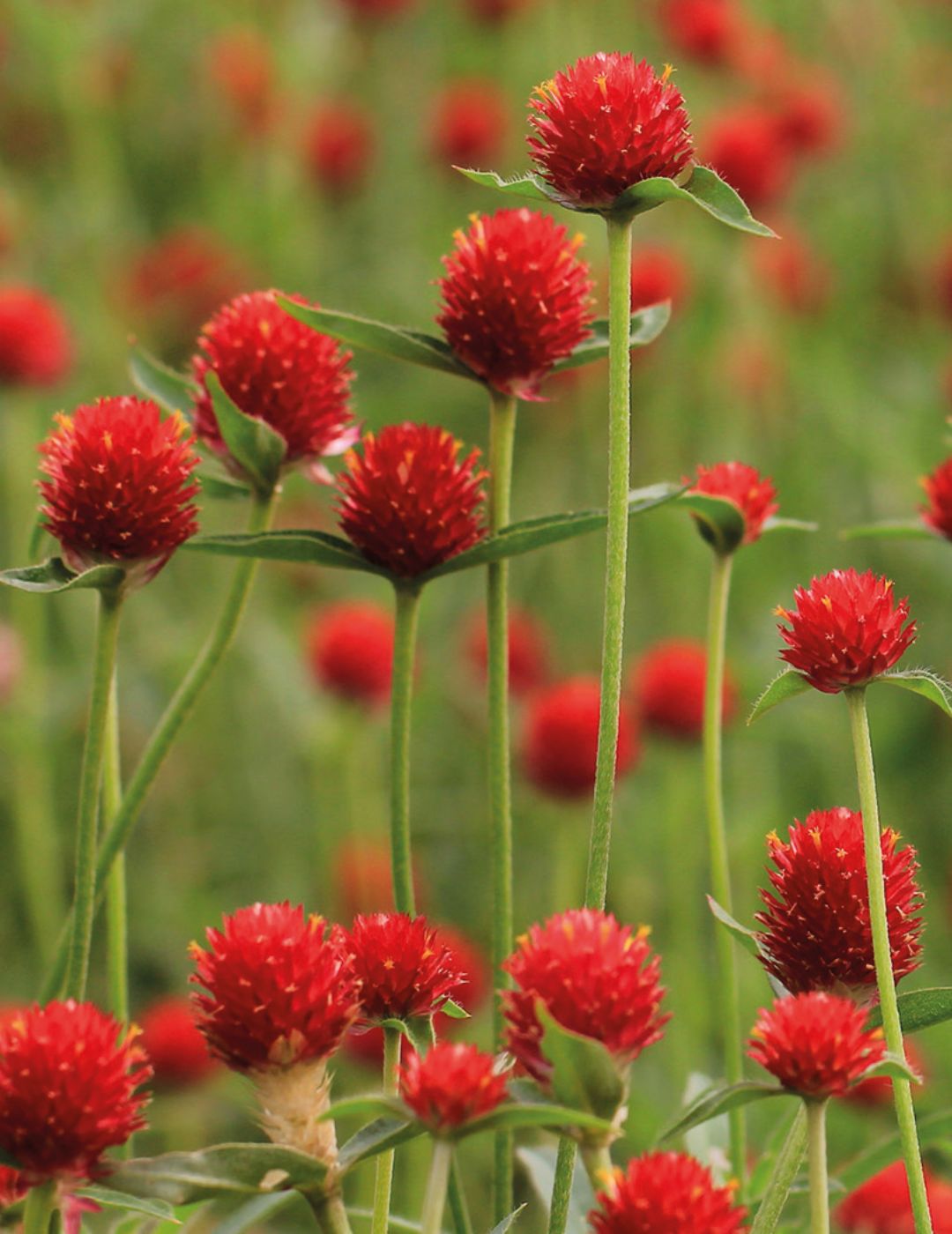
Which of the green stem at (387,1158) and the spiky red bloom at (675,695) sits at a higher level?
the spiky red bloom at (675,695)

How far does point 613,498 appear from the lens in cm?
73

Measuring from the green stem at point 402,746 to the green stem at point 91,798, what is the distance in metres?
0.13

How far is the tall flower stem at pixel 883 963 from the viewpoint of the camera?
657mm

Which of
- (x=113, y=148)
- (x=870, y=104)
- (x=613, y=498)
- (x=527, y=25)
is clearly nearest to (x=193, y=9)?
(x=113, y=148)

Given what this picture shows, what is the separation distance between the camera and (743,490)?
3.03 feet

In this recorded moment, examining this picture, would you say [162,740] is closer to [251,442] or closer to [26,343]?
[251,442]

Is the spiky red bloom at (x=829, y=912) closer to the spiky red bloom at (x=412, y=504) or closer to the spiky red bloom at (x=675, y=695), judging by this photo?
the spiky red bloom at (x=412, y=504)

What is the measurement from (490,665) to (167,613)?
6.13 ft

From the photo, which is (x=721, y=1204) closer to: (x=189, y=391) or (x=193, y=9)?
(x=189, y=391)

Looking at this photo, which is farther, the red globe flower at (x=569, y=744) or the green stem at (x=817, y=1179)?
the red globe flower at (x=569, y=744)

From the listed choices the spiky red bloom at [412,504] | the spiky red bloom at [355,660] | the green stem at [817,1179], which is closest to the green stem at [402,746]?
the spiky red bloom at [412,504]

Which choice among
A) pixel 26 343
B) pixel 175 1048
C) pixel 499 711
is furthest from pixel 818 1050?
pixel 26 343

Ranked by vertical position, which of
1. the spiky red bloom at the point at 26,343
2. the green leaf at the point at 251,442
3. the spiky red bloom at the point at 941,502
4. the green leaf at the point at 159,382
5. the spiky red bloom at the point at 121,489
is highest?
the spiky red bloom at the point at 26,343

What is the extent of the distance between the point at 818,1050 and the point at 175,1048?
3.73ft
